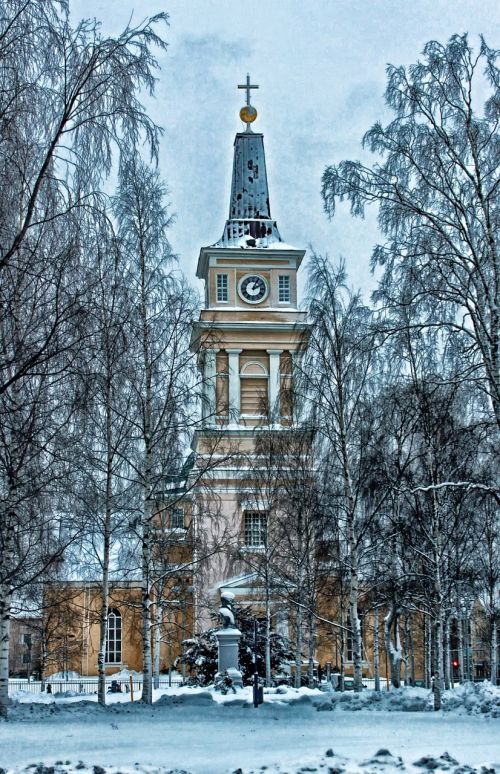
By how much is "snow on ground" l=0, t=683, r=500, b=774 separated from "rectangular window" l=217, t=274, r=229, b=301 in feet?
107

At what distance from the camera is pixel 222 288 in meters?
50.8

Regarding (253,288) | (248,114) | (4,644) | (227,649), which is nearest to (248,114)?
(248,114)

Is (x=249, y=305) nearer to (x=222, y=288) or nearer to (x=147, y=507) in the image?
(x=222, y=288)

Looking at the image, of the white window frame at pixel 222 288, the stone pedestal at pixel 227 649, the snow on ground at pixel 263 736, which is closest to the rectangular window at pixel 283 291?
the white window frame at pixel 222 288

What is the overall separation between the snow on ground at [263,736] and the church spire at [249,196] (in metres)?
35.3

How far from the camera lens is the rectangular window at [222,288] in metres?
50.7

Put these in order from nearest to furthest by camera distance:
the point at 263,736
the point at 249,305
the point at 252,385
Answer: the point at 263,736
the point at 252,385
the point at 249,305

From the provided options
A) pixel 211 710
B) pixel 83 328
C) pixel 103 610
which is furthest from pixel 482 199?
pixel 103 610

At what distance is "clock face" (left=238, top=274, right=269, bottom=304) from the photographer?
50.8m

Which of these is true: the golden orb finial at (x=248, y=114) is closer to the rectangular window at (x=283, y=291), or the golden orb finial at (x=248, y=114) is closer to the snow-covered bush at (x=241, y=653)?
the rectangular window at (x=283, y=291)

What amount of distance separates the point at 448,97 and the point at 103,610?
44.7 ft

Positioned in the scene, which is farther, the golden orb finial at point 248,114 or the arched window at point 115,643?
the golden orb finial at point 248,114

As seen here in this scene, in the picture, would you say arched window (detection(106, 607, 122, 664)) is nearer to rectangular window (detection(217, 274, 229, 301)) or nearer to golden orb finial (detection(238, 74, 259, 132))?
rectangular window (detection(217, 274, 229, 301))

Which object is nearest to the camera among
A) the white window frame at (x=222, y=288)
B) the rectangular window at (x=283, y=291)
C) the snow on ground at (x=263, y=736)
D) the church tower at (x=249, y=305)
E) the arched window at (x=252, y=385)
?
the snow on ground at (x=263, y=736)
